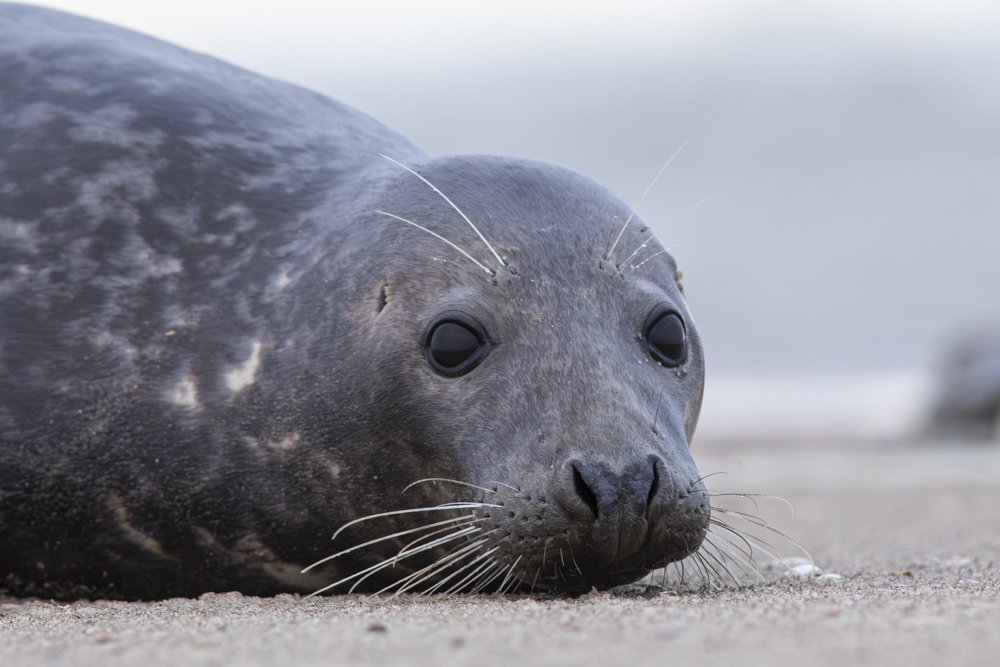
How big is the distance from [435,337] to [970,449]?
1022 cm

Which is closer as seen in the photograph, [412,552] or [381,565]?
[412,552]

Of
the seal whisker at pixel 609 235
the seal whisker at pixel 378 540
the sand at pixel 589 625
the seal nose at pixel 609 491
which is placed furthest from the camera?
the seal whisker at pixel 609 235

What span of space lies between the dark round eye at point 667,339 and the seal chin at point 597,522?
54 cm

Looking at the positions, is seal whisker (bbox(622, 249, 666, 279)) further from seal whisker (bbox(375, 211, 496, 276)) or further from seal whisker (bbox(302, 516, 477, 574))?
seal whisker (bbox(302, 516, 477, 574))

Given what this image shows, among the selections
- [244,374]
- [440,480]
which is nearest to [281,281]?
[244,374]

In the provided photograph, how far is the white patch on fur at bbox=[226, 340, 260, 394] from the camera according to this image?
135 inches

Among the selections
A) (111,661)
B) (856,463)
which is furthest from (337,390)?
(856,463)

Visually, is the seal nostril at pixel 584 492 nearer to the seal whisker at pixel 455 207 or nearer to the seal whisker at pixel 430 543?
the seal whisker at pixel 430 543

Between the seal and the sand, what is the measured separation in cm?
17

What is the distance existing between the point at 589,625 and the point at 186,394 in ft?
5.54

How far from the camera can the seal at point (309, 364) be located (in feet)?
9.89

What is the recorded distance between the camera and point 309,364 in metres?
3.39

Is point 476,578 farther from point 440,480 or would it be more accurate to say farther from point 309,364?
point 309,364

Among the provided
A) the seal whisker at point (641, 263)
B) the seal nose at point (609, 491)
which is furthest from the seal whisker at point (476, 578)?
the seal whisker at point (641, 263)
